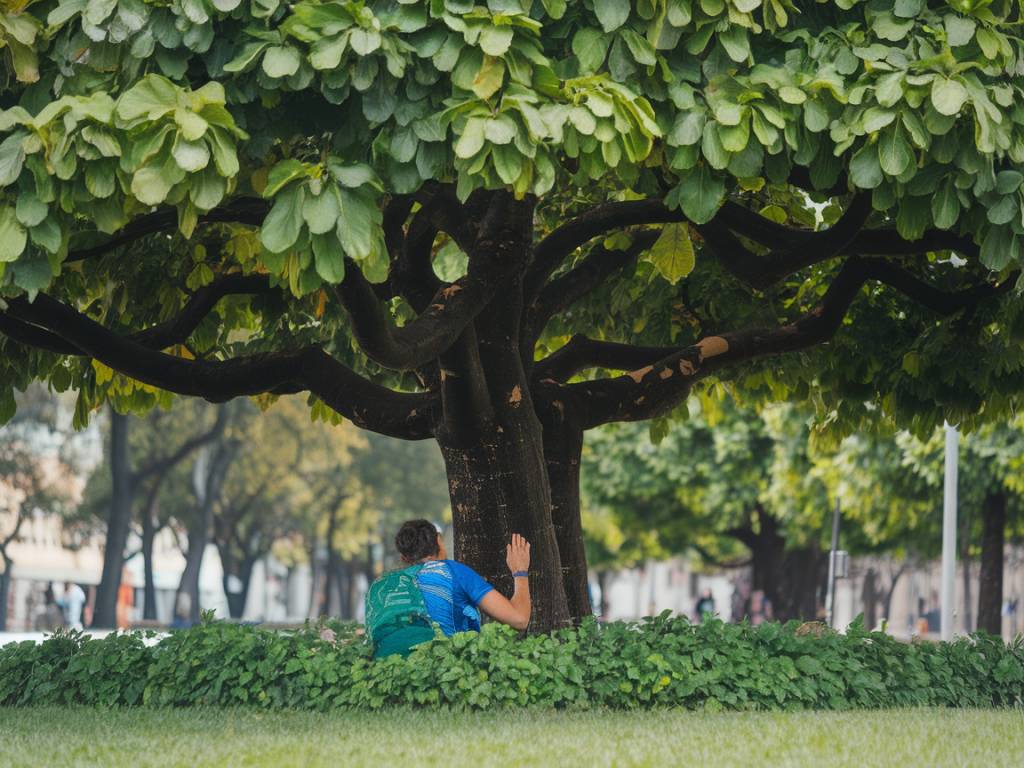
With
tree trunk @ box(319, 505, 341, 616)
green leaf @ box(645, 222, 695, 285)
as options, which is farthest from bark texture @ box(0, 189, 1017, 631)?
tree trunk @ box(319, 505, 341, 616)

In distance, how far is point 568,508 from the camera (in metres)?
11.1

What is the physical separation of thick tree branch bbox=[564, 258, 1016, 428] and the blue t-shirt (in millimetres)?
2961

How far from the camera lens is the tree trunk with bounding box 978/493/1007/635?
Answer: 25.6 m

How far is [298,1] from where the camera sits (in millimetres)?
6645

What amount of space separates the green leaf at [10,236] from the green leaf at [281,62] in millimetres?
1213

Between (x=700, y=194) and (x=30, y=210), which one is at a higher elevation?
(x=700, y=194)

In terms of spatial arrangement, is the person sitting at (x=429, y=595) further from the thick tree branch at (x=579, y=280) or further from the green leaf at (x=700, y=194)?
the thick tree branch at (x=579, y=280)

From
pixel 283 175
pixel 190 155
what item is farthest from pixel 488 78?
pixel 190 155

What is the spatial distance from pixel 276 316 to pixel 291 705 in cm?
452

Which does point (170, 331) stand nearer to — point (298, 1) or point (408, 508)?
point (298, 1)

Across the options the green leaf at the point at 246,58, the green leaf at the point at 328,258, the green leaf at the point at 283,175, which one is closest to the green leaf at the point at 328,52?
the green leaf at the point at 246,58

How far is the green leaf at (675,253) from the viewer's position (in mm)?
9727

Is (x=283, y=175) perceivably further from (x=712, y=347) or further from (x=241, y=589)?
(x=241, y=589)

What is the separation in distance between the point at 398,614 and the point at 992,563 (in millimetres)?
19742
